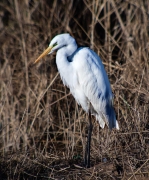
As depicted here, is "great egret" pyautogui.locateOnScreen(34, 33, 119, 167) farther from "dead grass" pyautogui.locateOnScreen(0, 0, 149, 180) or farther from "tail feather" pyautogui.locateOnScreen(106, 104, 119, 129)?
"dead grass" pyautogui.locateOnScreen(0, 0, 149, 180)

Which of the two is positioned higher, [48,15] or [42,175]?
[48,15]

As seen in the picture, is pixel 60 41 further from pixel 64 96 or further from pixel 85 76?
pixel 64 96

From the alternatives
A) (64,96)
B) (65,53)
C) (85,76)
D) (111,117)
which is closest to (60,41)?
(65,53)

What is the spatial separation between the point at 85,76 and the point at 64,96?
0.91 m

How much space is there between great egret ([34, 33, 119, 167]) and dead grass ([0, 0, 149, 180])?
158 millimetres

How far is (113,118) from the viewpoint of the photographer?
3752mm

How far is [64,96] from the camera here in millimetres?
4574

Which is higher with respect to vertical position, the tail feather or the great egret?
the great egret

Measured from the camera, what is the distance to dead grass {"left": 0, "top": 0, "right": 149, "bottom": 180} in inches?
137

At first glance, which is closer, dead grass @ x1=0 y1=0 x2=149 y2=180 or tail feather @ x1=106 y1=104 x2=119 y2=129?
dead grass @ x1=0 y1=0 x2=149 y2=180

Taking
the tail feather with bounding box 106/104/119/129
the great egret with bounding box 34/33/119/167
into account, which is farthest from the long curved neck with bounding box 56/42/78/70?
the tail feather with bounding box 106/104/119/129

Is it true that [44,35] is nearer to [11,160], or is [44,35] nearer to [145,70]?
[145,70]

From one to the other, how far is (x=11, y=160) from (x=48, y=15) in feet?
7.92

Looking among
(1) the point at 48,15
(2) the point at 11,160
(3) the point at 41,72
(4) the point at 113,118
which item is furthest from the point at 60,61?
(1) the point at 48,15
